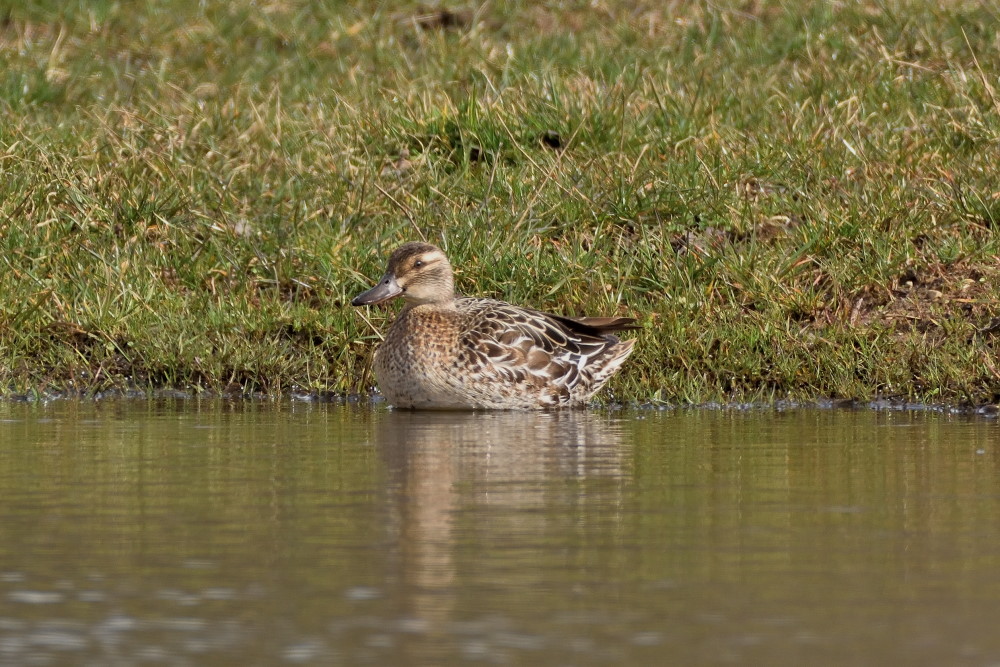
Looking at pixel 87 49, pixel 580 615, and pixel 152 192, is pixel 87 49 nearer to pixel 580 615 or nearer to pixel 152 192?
pixel 152 192

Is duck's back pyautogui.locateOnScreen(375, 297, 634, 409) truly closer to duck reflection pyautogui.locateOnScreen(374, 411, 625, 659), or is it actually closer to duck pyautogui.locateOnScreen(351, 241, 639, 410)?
duck pyautogui.locateOnScreen(351, 241, 639, 410)

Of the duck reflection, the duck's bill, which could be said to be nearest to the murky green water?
the duck reflection

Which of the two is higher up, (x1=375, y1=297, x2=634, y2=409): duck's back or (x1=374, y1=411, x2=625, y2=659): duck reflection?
(x1=375, y1=297, x2=634, y2=409): duck's back

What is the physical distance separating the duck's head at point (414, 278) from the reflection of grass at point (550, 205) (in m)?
0.57

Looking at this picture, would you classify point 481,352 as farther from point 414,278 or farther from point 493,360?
point 414,278

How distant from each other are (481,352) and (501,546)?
453 cm

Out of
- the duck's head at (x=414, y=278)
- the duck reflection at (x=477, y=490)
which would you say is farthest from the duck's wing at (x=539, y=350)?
the duck reflection at (x=477, y=490)

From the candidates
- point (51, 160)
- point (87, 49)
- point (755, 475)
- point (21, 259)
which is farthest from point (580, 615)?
point (87, 49)

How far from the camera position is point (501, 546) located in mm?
4996

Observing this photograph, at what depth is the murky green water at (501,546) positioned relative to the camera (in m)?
3.89

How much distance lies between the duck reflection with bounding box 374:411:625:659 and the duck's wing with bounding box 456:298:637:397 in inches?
16.8

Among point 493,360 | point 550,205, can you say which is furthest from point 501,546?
point 550,205

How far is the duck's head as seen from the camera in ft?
32.1

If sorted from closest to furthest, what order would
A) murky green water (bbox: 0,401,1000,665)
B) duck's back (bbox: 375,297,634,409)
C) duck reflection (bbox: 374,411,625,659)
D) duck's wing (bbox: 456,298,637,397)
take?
1. murky green water (bbox: 0,401,1000,665)
2. duck reflection (bbox: 374,411,625,659)
3. duck's back (bbox: 375,297,634,409)
4. duck's wing (bbox: 456,298,637,397)
